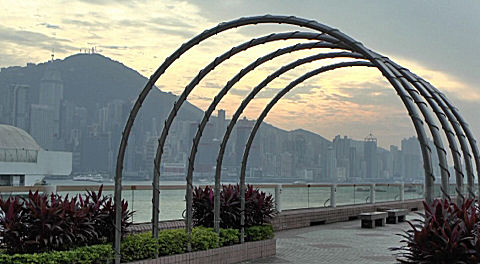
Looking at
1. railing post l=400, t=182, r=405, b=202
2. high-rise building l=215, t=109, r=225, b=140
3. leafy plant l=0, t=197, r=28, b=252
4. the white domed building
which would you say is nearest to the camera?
leafy plant l=0, t=197, r=28, b=252

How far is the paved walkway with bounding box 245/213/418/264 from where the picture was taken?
12625 millimetres

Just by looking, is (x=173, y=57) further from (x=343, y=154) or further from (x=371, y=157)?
(x=371, y=157)

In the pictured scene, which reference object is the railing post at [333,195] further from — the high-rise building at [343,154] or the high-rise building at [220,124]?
the high-rise building at [343,154]

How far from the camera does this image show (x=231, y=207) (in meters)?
12.5

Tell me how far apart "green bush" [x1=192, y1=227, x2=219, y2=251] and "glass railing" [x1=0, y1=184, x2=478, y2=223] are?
1.64 m

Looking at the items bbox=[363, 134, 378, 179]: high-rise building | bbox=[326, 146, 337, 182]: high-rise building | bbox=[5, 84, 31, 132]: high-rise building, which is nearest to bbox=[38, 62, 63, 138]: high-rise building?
bbox=[5, 84, 31, 132]: high-rise building

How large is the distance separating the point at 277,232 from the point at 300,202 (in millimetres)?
2554

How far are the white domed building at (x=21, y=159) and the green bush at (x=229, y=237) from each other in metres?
39.2

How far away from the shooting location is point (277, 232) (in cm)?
1709

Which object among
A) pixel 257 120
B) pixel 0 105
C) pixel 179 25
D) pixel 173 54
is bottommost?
pixel 257 120

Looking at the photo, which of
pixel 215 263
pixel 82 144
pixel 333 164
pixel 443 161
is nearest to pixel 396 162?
pixel 333 164

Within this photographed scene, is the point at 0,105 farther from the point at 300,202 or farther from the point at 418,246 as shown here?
the point at 418,246

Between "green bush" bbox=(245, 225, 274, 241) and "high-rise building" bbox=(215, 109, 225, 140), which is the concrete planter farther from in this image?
"high-rise building" bbox=(215, 109, 225, 140)

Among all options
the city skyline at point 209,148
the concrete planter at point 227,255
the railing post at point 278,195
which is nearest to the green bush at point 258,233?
the concrete planter at point 227,255
